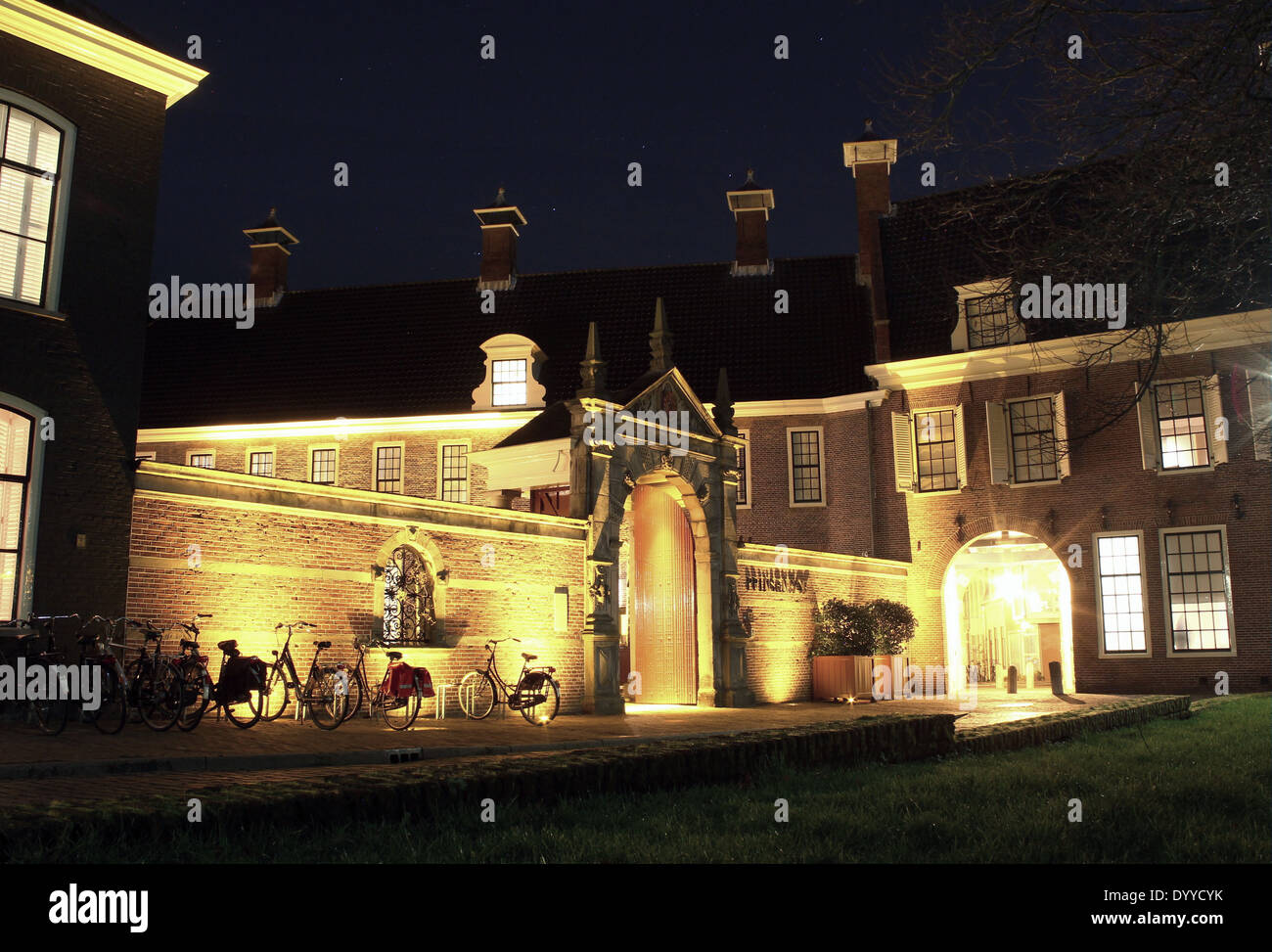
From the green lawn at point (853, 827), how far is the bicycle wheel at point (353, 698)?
7136 mm

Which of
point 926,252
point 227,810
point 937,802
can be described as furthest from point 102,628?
point 926,252

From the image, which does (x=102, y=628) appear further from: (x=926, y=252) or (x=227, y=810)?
(x=926, y=252)

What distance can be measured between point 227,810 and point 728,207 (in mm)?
31825

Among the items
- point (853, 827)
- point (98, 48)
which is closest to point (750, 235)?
point (98, 48)

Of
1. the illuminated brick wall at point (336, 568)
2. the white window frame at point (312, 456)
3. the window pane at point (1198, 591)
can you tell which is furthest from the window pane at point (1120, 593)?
the white window frame at point (312, 456)

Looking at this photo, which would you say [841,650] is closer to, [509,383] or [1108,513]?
[1108,513]

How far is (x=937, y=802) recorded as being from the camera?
7594 mm

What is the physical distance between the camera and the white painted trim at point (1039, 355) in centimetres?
2484

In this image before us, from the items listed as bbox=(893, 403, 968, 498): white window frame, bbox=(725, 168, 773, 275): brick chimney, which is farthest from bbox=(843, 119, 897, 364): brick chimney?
bbox=(893, 403, 968, 498): white window frame

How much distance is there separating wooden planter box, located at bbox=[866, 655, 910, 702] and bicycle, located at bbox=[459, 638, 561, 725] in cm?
1005

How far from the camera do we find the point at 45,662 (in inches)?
474

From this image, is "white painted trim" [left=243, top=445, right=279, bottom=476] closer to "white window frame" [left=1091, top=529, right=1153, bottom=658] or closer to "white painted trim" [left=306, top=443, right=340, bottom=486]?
"white painted trim" [left=306, top=443, right=340, bottom=486]

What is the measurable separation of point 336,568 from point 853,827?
10397 millimetres
